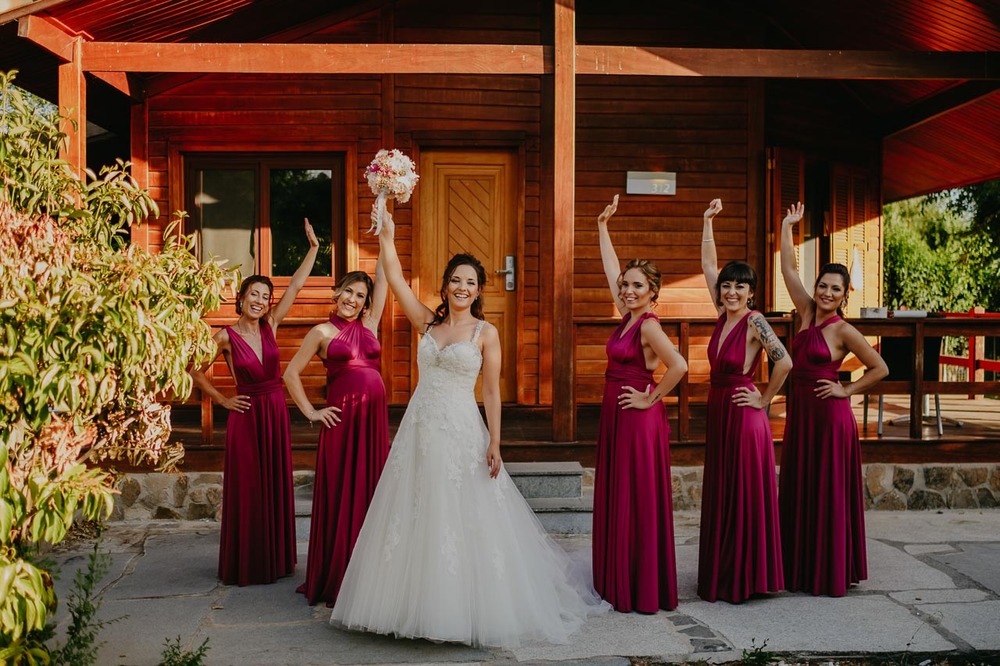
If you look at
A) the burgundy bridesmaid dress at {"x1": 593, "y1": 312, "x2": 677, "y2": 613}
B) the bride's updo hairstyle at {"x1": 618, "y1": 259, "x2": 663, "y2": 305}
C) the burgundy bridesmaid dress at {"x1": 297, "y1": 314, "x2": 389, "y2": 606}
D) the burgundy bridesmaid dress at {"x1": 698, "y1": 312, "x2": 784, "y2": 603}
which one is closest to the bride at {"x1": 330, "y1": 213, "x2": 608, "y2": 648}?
the burgundy bridesmaid dress at {"x1": 593, "y1": 312, "x2": 677, "y2": 613}

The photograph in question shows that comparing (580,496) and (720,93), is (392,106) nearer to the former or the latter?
(720,93)

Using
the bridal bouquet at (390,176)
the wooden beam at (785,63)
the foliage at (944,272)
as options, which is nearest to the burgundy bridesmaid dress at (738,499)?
the bridal bouquet at (390,176)

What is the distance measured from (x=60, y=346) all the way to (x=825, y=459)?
14.1ft

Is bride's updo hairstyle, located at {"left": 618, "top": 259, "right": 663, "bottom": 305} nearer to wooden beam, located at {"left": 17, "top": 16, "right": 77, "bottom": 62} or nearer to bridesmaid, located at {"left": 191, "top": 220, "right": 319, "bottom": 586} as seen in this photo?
bridesmaid, located at {"left": 191, "top": 220, "right": 319, "bottom": 586}

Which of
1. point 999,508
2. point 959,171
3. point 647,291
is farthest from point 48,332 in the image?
point 959,171

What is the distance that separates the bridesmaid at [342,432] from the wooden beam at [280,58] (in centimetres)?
231

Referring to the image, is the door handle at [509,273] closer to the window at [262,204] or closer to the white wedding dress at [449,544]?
the window at [262,204]

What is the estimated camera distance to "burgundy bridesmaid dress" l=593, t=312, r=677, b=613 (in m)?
5.13

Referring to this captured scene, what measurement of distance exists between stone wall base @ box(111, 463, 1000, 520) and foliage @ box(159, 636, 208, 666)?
2900 millimetres

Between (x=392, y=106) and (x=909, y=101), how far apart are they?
558cm

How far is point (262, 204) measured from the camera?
30.7 ft

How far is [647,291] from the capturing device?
516 cm

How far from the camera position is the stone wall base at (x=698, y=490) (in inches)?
290

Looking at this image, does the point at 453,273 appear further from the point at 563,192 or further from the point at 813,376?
the point at 563,192
